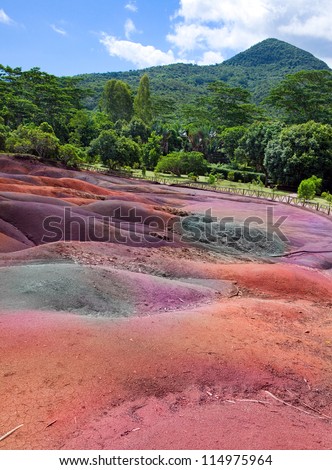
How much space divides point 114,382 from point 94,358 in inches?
31.3

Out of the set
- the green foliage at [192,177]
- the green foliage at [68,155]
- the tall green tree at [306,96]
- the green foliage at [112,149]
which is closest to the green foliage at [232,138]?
the tall green tree at [306,96]

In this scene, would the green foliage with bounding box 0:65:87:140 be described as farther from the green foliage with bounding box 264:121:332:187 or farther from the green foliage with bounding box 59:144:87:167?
the green foliage with bounding box 264:121:332:187

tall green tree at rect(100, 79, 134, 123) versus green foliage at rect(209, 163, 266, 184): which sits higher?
tall green tree at rect(100, 79, 134, 123)

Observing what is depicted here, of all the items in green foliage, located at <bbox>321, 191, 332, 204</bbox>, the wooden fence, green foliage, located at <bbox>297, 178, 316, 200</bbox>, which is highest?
green foliage, located at <bbox>297, 178, 316, 200</bbox>

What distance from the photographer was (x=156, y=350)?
8375 mm

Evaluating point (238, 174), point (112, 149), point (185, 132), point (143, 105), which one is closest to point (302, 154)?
point (238, 174)

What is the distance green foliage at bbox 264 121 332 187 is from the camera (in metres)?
44.8

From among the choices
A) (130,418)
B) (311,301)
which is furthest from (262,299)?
(130,418)

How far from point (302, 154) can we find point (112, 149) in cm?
2235

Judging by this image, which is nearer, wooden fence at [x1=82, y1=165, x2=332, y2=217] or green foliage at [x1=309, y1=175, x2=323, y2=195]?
wooden fence at [x1=82, y1=165, x2=332, y2=217]

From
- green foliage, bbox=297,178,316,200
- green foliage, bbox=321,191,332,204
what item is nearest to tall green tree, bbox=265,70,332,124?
green foliage, bbox=321,191,332,204

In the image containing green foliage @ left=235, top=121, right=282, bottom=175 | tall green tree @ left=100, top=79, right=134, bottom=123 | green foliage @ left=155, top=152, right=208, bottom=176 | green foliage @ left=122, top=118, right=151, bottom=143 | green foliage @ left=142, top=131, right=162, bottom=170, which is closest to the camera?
green foliage @ left=235, top=121, right=282, bottom=175

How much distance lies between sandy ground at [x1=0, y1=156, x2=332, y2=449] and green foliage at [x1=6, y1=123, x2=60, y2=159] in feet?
85.3

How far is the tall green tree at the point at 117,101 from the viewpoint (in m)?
81.7
